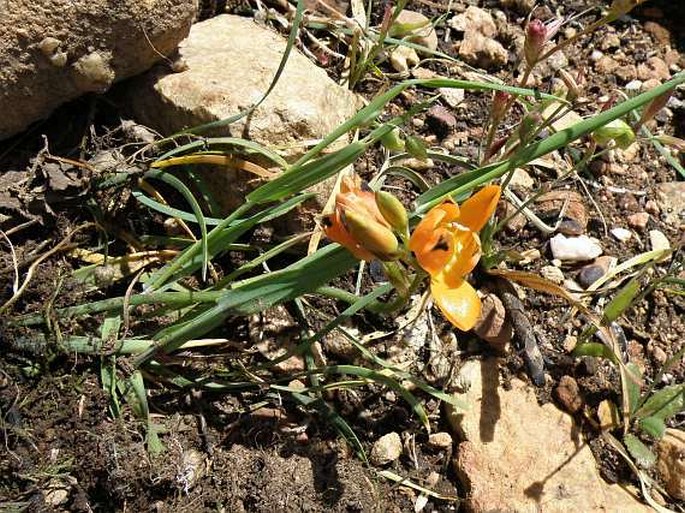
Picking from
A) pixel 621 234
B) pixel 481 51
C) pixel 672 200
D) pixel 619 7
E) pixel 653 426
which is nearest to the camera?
pixel 619 7

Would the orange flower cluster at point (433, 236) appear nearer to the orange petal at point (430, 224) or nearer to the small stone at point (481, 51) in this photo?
the orange petal at point (430, 224)

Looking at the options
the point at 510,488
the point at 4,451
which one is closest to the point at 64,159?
the point at 4,451

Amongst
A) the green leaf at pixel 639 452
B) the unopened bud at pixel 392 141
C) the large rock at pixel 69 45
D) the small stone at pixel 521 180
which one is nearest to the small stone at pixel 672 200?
the small stone at pixel 521 180

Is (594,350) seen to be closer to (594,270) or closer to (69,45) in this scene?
(594,270)

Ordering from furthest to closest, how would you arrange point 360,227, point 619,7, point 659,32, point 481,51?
point 659,32 < point 481,51 < point 619,7 < point 360,227

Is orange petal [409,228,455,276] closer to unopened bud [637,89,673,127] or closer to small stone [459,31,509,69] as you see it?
unopened bud [637,89,673,127]

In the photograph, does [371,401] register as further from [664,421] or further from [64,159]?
[64,159]

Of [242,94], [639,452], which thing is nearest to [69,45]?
[242,94]
